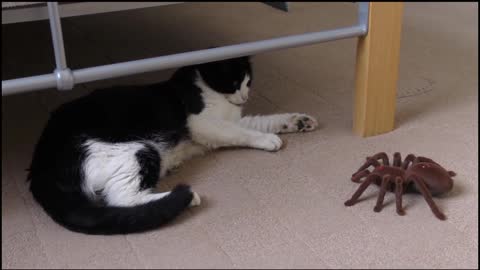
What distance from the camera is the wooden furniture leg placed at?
52.9 inches

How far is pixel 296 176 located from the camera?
1.26 meters

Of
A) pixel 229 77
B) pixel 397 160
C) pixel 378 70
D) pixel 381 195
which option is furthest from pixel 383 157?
pixel 229 77

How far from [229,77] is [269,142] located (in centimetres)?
18

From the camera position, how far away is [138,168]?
114 centimetres

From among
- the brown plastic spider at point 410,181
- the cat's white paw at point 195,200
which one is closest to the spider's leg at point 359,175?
the brown plastic spider at point 410,181

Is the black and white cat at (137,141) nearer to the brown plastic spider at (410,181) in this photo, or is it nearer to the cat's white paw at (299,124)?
the cat's white paw at (299,124)

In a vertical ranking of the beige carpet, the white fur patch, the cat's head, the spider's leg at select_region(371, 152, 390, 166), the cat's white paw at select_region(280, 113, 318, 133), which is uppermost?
the cat's head

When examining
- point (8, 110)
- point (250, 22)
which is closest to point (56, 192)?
point (8, 110)

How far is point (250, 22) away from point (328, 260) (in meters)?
1.55

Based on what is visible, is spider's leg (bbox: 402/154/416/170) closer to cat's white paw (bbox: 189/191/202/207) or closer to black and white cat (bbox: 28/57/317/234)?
black and white cat (bbox: 28/57/317/234)

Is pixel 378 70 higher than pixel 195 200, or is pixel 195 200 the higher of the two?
pixel 378 70

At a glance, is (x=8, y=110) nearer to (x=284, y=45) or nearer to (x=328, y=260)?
(x=284, y=45)

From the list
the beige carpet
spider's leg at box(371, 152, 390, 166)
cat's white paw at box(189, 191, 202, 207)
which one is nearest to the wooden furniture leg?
the beige carpet

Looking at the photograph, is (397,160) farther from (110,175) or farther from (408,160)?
(110,175)
